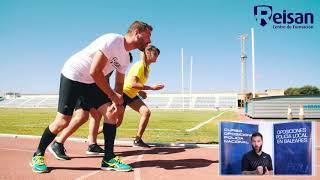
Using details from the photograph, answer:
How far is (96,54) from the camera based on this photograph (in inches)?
179

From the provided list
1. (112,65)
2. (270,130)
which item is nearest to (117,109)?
(112,65)

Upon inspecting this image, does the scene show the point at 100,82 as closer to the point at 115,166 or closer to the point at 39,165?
the point at 115,166

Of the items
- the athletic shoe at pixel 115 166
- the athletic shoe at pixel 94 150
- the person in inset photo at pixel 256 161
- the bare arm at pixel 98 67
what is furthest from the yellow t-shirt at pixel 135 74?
the person in inset photo at pixel 256 161

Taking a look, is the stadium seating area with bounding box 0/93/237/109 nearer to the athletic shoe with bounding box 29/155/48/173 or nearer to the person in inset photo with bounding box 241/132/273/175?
the athletic shoe with bounding box 29/155/48/173

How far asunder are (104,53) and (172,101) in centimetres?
8728

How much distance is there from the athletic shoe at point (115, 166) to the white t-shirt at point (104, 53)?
1.10 metres

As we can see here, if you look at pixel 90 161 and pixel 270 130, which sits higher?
pixel 270 130

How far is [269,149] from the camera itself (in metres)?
4.14

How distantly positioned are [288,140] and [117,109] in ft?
6.71

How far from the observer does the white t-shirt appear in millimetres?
4629

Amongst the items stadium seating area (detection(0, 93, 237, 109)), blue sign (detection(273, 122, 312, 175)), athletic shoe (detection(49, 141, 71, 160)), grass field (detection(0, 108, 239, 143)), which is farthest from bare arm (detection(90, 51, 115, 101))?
stadium seating area (detection(0, 93, 237, 109))

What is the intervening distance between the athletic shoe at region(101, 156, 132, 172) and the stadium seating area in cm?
7613

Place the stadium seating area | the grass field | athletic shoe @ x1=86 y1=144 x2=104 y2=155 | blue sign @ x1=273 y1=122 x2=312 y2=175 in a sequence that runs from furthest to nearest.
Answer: the stadium seating area → the grass field → athletic shoe @ x1=86 y1=144 x2=104 y2=155 → blue sign @ x1=273 y1=122 x2=312 y2=175

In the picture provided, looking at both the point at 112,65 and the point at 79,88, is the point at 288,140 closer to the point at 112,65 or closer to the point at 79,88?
the point at 112,65
